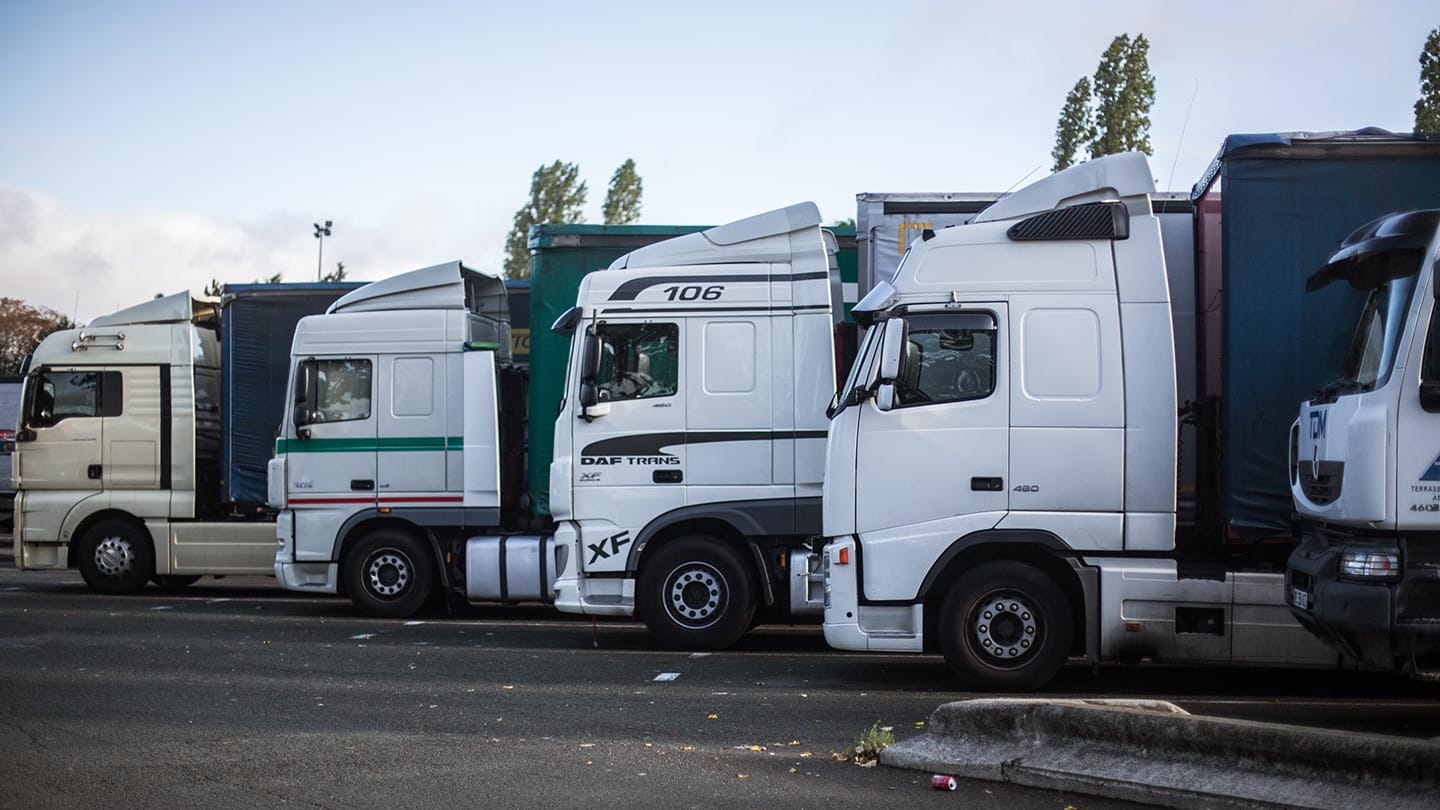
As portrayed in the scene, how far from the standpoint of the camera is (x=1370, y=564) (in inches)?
277

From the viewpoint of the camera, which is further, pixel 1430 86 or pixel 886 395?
pixel 1430 86

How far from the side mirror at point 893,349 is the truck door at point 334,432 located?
655 centimetres

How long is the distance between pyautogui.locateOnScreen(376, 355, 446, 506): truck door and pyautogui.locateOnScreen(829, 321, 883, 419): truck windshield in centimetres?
545

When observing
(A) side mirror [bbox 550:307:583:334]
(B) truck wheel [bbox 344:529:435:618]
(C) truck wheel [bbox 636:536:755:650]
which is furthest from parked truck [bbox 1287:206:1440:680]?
(B) truck wheel [bbox 344:529:435:618]

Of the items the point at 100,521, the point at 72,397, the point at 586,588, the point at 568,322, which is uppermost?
the point at 568,322

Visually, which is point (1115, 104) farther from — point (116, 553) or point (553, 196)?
point (553, 196)

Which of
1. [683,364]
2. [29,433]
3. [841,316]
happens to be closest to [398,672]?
[683,364]

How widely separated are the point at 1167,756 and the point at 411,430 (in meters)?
9.15

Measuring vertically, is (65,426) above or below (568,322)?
below

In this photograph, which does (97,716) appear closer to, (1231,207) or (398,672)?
(398,672)

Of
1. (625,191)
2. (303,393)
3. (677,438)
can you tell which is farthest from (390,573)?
(625,191)

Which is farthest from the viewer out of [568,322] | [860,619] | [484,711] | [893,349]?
[568,322]

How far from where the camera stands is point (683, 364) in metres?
11.2

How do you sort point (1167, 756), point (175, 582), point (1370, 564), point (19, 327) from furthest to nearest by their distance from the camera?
1. point (19, 327)
2. point (175, 582)
3. point (1370, 564)
4. point (1167, 756)
